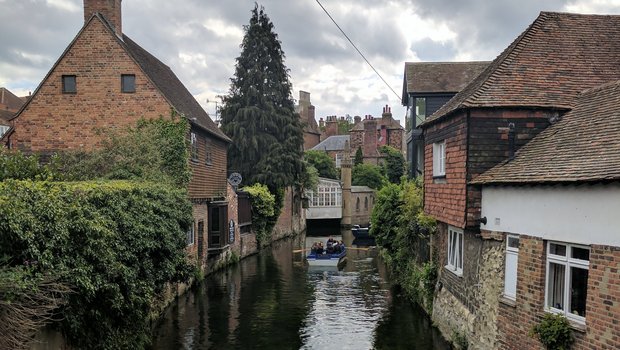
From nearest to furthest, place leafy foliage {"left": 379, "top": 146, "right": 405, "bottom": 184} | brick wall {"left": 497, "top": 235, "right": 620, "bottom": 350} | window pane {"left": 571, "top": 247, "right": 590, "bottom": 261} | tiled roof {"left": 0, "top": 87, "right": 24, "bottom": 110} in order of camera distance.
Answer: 1. brick wall {"left": 497, "top": 235, "right": 620, "bottom": 350}
2. window pane {"left": 571, "top": 247, "right": 590, "bottom": 261}
3. leafy foliage {"left": 379, "top": 146, "right": 405, "bottom": 184}
4. tiled roof {"left": 0, "top": 87, "right": 24, "bottom": 110}

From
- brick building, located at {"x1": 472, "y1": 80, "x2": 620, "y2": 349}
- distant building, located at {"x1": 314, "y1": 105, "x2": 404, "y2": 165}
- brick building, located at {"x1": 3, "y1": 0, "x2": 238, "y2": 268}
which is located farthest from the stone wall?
distant building, located at {"x1": 314, "y1": 105, "x2": 404, "y2": 165}

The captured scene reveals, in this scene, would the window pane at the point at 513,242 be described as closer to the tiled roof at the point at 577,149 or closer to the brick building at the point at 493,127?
the brick building at the point at 493,127

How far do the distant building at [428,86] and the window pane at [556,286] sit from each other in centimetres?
1685

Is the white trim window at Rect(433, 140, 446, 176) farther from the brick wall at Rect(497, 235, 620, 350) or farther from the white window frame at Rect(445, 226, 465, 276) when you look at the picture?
the brick wall at Rect(497, 235, 620, 350)

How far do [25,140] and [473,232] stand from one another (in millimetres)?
19271

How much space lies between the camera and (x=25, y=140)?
21.6 m

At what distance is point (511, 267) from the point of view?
10.9m

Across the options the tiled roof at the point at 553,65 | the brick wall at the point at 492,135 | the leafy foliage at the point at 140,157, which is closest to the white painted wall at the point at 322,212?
the leafy foliage at the point at 140,157

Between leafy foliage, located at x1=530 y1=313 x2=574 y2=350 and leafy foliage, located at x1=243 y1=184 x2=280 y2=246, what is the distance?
2747cm

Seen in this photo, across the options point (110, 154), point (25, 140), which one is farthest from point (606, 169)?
point (25, 140)

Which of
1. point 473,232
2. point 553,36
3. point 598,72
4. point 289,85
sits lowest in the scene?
point 473,232

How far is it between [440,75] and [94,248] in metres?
22.2

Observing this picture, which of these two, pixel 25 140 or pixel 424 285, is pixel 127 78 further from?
pixel 424 285

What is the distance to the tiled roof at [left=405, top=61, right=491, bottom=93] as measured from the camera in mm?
26391
